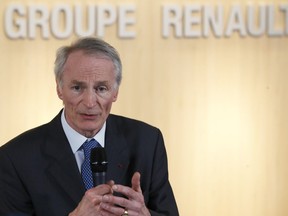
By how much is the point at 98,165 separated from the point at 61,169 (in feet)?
1.26

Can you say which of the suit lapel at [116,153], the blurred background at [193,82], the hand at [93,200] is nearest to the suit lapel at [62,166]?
the suit lapel at [116,153]

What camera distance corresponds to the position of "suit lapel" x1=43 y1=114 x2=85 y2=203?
2.59 metres

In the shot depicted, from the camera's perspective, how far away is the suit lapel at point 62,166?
259cm

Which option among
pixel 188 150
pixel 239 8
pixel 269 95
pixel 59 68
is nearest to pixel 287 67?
pixel 269 95

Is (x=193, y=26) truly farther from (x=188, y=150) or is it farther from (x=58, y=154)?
(x=58, y=154)

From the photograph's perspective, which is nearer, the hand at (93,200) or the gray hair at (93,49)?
the hand at (93,200)

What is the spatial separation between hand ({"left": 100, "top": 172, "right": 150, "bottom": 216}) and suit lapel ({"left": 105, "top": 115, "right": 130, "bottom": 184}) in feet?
0.87

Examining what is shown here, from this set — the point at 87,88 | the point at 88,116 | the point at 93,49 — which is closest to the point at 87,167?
the point at 88,116

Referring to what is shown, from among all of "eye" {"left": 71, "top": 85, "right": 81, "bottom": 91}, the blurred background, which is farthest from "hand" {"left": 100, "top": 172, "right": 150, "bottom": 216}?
the blurred background

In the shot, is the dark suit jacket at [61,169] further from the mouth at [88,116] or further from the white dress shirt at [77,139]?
the mouth at [88,116]

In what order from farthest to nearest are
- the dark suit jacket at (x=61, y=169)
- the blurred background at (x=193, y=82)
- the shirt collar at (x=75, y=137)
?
the blurred background at (x=193, y=82), the shirt collar at (x=75, y=137), the dark suit jacket at (x=61, y=169)

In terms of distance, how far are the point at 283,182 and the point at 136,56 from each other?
52.1 inches

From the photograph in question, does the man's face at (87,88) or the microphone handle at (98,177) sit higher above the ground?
the man's face at (87,88)

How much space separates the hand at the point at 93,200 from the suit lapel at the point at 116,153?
327mm
